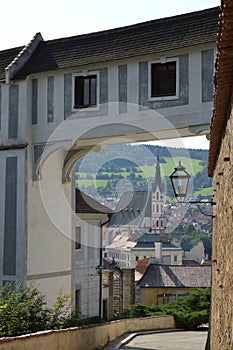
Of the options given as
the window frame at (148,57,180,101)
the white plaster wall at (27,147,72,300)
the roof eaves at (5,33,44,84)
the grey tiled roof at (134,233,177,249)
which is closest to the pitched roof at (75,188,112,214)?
A: the white plaster wall at (27,147,72,300)

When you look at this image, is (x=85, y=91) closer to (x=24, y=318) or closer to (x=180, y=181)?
(x=180, y=181)

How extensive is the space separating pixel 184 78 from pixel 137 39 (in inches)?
88.3

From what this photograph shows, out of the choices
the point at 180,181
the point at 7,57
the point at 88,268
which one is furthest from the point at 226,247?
the point at 88,268

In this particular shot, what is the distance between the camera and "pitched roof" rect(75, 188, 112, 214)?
3253cm

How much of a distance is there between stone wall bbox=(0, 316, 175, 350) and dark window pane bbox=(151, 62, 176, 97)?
22.7 feet

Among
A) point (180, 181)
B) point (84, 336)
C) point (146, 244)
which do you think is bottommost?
point (84, 336)

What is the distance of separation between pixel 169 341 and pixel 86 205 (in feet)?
45.7

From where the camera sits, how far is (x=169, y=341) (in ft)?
66.0

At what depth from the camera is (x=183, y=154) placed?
963 inches

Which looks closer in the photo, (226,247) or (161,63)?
(226,247)

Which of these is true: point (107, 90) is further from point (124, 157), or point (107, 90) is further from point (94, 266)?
point (94, 266)

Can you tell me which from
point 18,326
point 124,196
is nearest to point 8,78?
point 18,326

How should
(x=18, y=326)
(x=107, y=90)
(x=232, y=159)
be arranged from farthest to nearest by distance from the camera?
(x=107, y=90), (x=18, y=326), (x=232, y=159)

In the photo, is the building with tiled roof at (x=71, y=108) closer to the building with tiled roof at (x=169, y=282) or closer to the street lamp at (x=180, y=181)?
the street lamp at (x=180, y=181)
